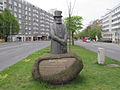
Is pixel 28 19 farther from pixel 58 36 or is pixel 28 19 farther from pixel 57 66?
pixel 57 66

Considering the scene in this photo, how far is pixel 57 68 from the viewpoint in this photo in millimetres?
5742

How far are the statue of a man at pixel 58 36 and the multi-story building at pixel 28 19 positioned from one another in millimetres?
62696

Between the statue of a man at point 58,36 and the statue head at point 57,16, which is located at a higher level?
the statue head at point 57,16

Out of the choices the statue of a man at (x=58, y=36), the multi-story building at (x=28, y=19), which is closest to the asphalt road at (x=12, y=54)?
the statue of a man at (x=58, y=36)

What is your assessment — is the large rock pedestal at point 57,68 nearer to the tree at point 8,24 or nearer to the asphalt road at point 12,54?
the asphalt road at point 12,54

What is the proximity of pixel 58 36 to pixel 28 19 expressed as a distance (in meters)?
→ 83.1

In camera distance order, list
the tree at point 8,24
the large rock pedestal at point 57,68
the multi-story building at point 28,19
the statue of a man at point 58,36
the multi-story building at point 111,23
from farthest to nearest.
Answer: the multi-story building at point 28,19
the multi-story building at point 111,23
the tree at point 8,24
the statue of a man at point 58,36
the large rock pedestal at point 57,68

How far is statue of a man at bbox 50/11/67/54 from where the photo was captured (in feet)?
20.6

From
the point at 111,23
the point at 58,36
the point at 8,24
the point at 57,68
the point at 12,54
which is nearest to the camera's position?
the point at 57,68

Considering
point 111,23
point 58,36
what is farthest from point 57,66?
point 111,23

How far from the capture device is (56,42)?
6355mm

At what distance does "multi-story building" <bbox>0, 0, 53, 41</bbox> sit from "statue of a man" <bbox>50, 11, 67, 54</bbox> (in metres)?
62.7

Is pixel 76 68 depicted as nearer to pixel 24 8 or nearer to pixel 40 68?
pixel 40 68

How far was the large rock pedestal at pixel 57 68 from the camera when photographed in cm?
567
